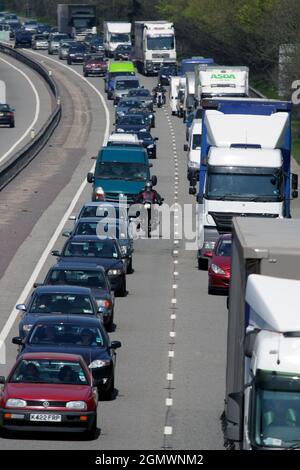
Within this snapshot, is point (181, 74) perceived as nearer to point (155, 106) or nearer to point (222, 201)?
point (155, 106)

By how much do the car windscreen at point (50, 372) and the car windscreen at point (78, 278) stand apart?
9288mm

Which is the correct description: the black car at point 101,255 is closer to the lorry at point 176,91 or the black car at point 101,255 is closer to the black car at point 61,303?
the black car at point 61,303

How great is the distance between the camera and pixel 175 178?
6012 centimetres

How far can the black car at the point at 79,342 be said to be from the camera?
2444 cm

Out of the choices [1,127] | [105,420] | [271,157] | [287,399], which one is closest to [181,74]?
[1,127]

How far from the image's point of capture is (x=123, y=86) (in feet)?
295

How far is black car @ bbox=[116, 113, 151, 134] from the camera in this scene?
227 feet

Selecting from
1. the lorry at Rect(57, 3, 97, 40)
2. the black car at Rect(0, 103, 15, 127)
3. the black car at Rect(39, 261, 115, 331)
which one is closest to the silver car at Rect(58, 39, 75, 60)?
the lorry at Rect(57, 3, 97, 40)

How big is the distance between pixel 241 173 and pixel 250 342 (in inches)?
903

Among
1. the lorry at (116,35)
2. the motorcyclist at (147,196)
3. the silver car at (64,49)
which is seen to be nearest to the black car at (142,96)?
the motorcyclist at (147,196)

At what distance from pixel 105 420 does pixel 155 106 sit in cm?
6734

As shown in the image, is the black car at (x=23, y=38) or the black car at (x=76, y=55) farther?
the black car at (x=23, y=38)

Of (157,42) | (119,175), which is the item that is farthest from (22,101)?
(119,175)

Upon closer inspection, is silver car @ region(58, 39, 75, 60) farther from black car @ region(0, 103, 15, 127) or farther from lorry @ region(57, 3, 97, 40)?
black car @ region(0, 103, 15, 127)
